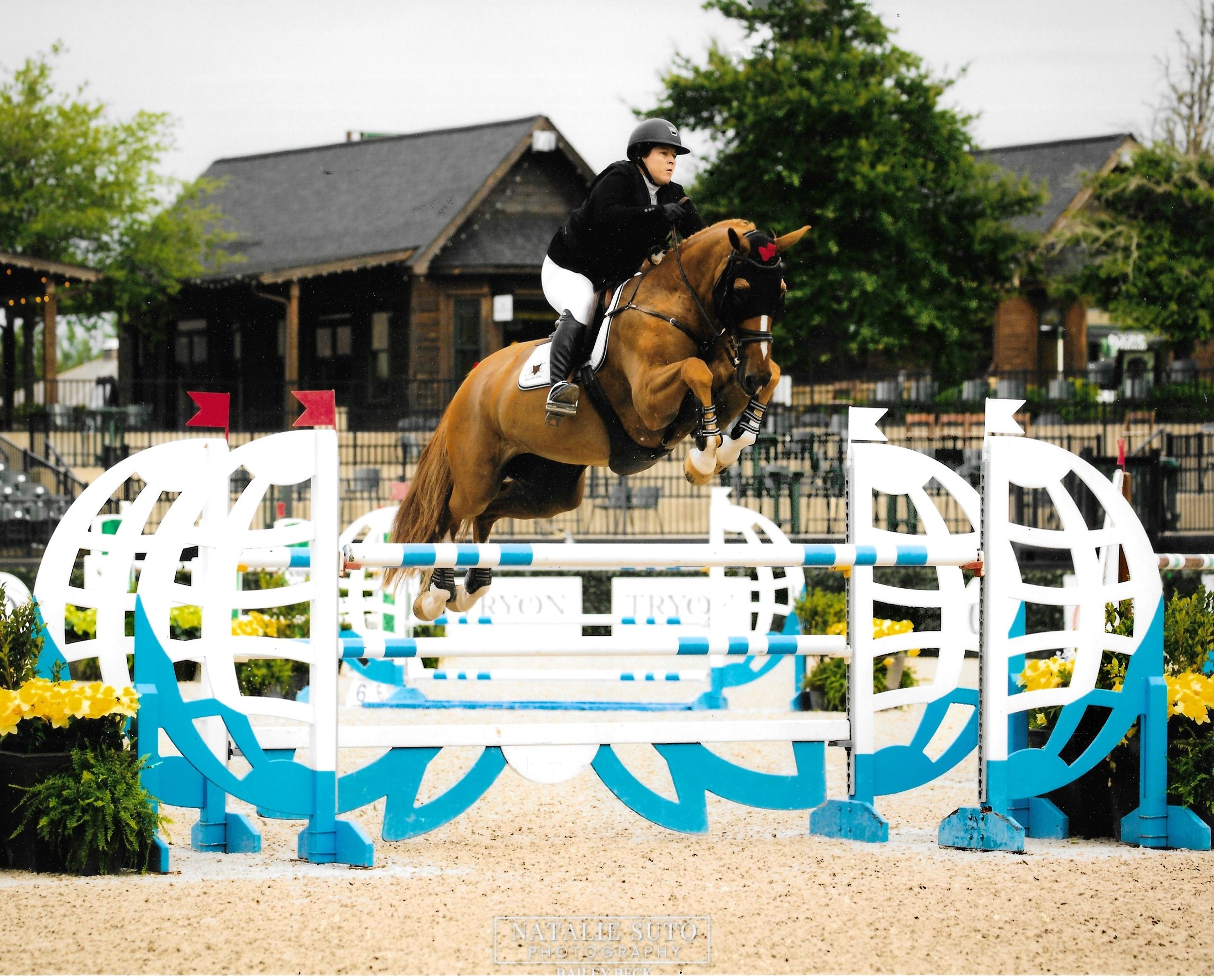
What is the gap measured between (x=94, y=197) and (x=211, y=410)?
1906 centimetres

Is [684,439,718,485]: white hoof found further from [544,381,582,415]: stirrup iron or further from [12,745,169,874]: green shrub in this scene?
[12,745,169,874]: green shrub

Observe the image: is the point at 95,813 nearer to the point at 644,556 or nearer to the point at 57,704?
the point at 57,704

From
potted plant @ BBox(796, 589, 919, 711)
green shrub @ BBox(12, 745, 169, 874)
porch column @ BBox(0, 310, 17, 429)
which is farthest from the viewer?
porch column @ BBox(0, 310, 17, 429)

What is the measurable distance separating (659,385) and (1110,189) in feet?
60.4

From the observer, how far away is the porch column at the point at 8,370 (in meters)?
19.1

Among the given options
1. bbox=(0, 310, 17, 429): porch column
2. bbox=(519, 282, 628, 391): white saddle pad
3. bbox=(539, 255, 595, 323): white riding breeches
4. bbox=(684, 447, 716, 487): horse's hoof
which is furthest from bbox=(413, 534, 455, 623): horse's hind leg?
bbox=(0, 310, 17, 429): porch column

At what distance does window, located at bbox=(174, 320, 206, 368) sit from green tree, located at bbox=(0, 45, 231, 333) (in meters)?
2.48

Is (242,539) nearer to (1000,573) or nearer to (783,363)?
(1000,573)

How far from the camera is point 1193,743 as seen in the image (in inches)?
173

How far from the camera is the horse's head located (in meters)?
3.88

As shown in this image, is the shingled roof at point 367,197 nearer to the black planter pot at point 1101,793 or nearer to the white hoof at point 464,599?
the white hoof at point 464,599

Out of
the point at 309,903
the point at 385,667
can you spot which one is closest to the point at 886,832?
the point at 309,903

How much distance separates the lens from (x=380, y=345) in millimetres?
22109

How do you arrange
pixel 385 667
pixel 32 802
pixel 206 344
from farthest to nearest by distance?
pixel 206 344 → pixel 385 667 → pixel 32 802
